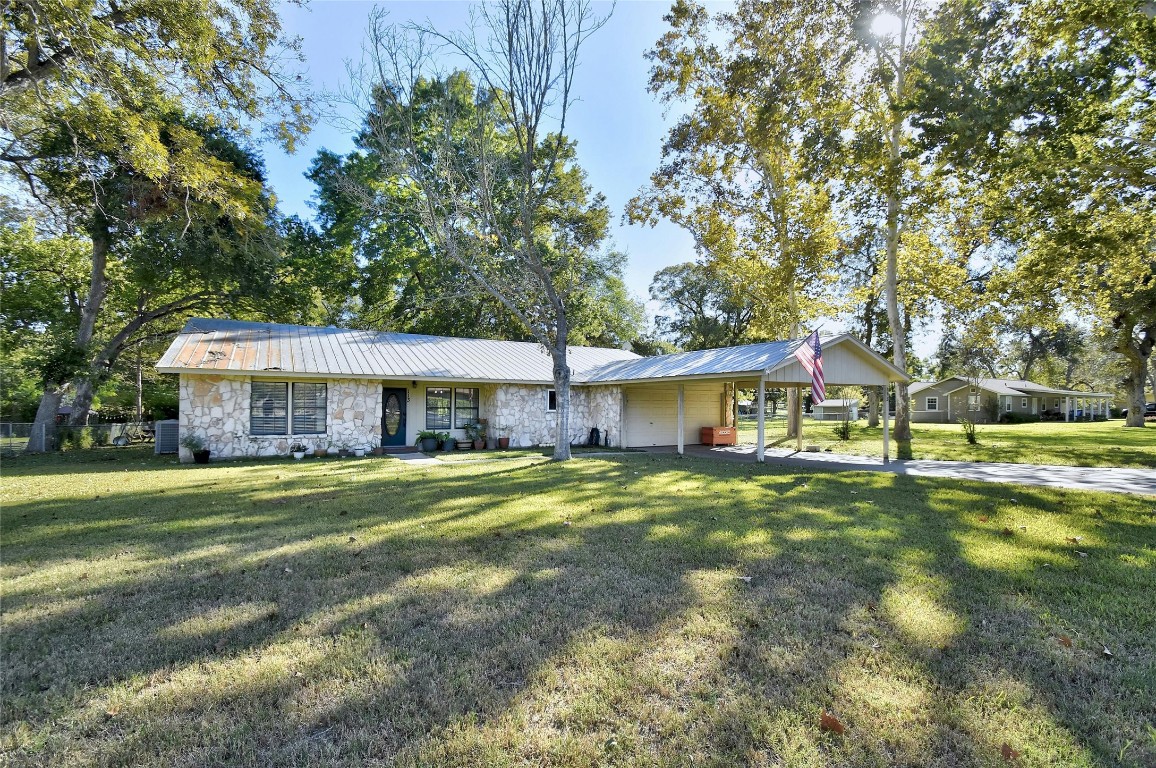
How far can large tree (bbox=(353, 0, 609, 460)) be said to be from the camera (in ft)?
37.6

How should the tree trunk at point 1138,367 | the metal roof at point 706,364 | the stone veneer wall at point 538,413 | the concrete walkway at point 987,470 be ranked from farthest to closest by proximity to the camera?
the tree trunk at point 1138,367, the stone veneer wall at point 538,413, the metal roof at point 706,364, the concrete walkway at point 987,470

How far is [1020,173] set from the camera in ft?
31.2

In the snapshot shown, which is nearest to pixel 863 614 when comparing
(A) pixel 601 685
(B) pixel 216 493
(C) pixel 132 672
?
(A) pixel 601 685

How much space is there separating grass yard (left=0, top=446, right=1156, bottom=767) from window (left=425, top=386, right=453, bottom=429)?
9890 mm

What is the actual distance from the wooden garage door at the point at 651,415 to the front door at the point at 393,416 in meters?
7.23

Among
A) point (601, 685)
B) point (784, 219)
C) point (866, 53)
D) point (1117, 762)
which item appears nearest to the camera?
point (1117, 762)

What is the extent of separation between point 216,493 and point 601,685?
8.06 m

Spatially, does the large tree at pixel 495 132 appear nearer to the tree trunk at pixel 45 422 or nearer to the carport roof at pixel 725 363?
the carport roof at pixel 725 363

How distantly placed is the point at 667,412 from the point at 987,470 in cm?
923

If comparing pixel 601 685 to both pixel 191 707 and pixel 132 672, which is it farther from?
pixel 132 672

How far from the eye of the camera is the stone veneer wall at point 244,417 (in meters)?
12.8

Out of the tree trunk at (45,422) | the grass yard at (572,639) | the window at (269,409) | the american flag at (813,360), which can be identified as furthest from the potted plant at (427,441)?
the tree trunk at (45,422)

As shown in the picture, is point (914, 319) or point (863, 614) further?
point (914, 319)

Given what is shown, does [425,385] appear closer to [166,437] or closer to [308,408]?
[308,408]
